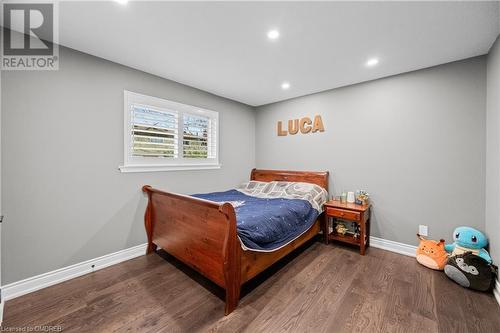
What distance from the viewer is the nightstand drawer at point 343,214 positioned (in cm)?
265

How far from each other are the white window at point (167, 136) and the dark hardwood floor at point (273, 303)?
4.41 feet

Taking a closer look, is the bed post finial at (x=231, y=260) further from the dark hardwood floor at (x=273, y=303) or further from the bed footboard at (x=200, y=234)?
the dark hardwood floor at (x=273, y=303)

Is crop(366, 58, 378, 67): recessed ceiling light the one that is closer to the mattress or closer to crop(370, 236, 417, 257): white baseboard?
the mattress

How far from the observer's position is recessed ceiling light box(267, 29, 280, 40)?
6.04 feet

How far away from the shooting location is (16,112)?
6.01 ft

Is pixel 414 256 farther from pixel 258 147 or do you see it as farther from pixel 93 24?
pixel 93 24

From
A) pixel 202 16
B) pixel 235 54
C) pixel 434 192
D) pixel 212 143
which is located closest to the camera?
pixel 202 16

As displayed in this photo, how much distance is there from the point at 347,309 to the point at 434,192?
190 cm

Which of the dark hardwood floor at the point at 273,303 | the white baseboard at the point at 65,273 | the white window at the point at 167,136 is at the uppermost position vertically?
the white window at the point at 167,136

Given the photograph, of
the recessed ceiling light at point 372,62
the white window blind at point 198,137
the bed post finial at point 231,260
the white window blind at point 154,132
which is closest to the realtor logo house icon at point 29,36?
the white window blind at point 154,132

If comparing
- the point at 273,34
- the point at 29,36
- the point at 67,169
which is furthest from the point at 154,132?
the point at 273,34

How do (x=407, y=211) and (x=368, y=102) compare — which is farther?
(x=368, y=102)

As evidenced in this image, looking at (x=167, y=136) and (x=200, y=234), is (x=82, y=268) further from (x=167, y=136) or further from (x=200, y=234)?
(x=167, y=136)

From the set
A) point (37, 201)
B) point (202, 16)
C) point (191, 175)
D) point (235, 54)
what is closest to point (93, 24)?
point (202, 16)
